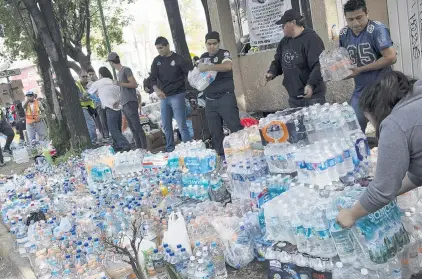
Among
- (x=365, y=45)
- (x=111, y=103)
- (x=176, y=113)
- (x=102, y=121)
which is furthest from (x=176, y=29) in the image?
(x=365, y=45)

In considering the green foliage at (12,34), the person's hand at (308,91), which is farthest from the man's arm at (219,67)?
the green foliage at (12,34)

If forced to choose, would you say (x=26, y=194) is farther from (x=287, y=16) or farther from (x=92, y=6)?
(x=92, y=6)

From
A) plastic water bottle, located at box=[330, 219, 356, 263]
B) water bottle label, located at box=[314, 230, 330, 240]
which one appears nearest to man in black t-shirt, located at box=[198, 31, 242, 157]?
water bottle label, located at box=[314, 230, 330, 240]

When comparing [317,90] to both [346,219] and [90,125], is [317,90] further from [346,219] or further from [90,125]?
[90,125]

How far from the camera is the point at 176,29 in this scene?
11922mm

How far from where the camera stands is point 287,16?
5387 mm

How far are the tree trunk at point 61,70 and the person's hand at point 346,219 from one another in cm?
831

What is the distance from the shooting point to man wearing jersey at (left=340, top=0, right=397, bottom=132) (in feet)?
14.8

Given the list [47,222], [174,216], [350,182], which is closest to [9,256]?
[47,222]

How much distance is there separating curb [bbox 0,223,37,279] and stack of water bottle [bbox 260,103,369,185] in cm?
296

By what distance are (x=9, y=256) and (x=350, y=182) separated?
4217 millimetres

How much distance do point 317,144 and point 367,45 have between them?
4.12 feet

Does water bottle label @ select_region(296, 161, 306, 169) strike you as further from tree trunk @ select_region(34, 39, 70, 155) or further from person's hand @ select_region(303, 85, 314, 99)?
tree trunk @ select_region(34, 39, 70, 155)

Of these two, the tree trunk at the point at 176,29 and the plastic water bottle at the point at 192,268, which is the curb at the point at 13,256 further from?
the tree trunk at the point at 176,29
